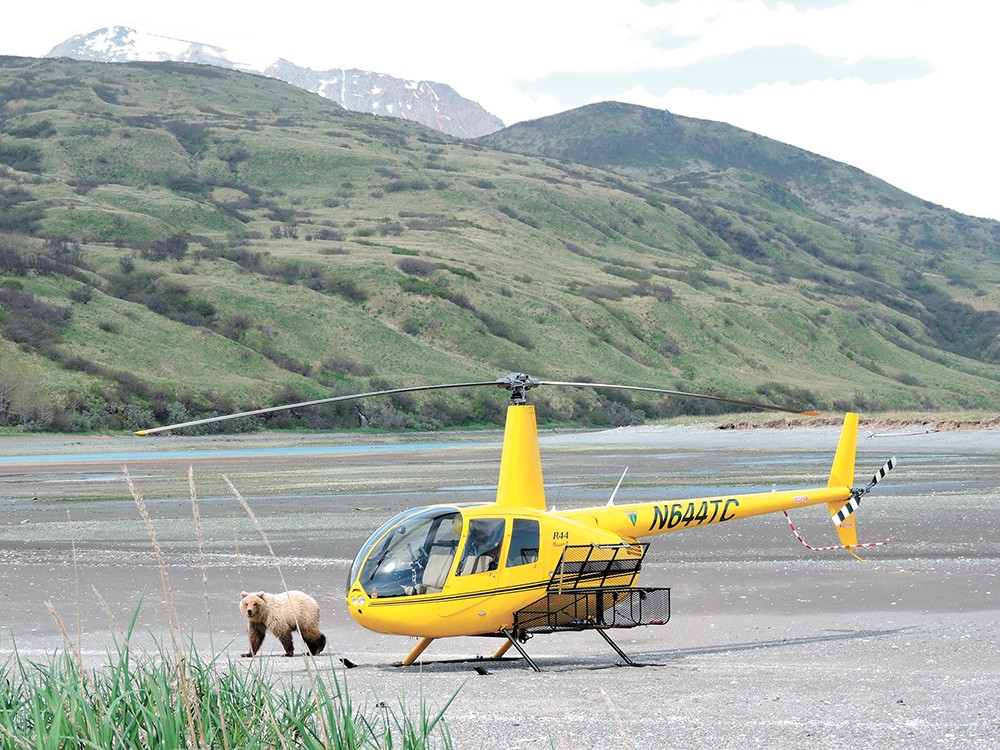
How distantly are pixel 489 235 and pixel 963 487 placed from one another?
4424 inches

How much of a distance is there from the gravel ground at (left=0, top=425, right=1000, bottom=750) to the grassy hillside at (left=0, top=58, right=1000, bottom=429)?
1318 inches

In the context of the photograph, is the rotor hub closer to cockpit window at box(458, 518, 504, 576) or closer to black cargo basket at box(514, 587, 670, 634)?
cockpit window at box(458, 518, 504, 576)

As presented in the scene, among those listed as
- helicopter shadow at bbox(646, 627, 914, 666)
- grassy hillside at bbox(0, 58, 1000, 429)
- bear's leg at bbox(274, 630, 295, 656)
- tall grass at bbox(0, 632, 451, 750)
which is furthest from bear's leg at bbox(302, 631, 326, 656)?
grassy hillside at bbox(0, 58, 1000, 429)

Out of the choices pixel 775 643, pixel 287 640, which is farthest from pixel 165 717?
pixel 775 643

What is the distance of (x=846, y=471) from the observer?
579 inches

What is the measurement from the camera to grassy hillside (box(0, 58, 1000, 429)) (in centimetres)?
7131

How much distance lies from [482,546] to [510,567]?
339 millimetres

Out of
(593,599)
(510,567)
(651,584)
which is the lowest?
(651,584)

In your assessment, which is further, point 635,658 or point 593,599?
point 635,658

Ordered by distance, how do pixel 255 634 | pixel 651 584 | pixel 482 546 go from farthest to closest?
pixel 651 584 < pixel 255 634 < pixel 482 546

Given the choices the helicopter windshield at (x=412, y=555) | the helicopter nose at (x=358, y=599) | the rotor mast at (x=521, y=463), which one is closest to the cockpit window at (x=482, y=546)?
the helicopter windshield at (x=412, y=555)

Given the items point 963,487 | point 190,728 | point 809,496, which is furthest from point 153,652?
point 963,487

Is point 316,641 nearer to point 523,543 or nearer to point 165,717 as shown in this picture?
point 523,543

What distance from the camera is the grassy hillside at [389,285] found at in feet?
234
